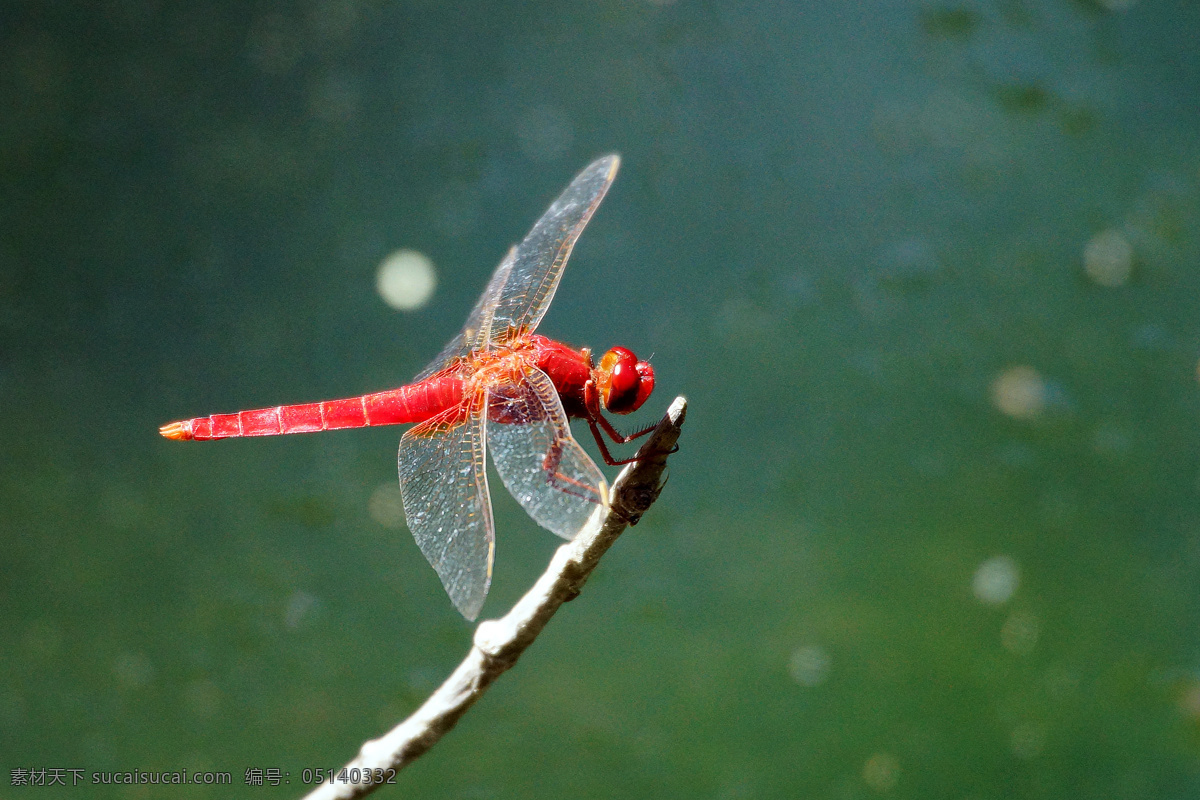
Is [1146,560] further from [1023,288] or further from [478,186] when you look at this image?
[478,186]

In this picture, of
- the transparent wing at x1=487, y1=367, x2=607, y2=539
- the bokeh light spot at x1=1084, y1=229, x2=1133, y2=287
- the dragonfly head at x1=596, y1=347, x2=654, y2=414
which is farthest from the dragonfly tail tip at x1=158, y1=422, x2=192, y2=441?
the bokeh light spot at x1=1084, y1=229, x2=1133, y2=287

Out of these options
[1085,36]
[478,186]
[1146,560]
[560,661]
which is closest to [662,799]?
[560,661]

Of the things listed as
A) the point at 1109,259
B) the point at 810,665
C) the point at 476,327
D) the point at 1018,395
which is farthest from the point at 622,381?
the point at 1109,259

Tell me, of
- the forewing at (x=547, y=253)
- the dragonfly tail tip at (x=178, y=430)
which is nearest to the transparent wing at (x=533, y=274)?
the forewing at (x=547, y=253)

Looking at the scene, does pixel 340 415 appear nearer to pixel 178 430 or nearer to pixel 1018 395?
pixel 178 430

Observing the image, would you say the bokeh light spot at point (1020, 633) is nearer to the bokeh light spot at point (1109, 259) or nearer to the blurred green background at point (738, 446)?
the blurred green background at point (738, 446)

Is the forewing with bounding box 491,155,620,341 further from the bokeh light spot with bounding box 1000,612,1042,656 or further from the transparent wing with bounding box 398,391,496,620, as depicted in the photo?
the bokeh light spot with bounding box 1000,612,1042,656
